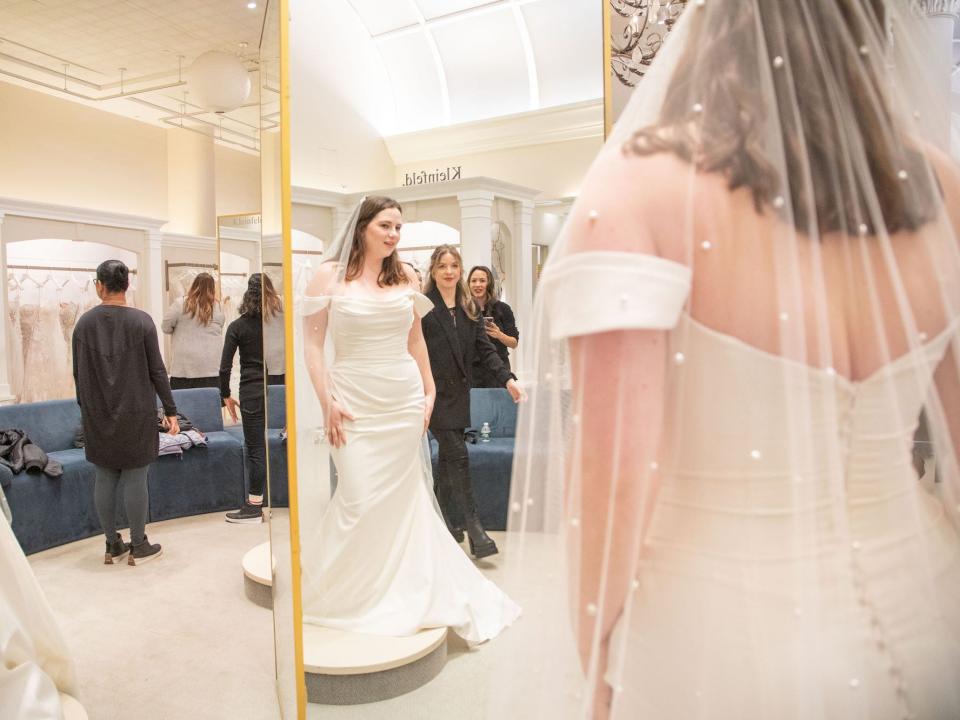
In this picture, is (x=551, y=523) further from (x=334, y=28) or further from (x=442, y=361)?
(x=334, y=28)

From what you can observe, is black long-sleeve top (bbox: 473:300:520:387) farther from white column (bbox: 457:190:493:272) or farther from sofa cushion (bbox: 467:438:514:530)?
sofa cushion (bbox: 467:438:514:530)

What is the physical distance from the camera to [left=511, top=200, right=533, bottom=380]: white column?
2.07 meters

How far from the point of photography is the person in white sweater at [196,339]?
210 inches

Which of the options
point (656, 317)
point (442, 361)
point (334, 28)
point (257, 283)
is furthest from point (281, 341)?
point (656, 317)

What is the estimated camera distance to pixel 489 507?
2.51m

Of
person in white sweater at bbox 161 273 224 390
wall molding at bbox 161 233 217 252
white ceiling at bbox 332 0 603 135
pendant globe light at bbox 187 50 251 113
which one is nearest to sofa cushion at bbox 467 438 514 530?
white ceiling at bbox 332 0 603 135

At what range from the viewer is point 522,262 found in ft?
6.88

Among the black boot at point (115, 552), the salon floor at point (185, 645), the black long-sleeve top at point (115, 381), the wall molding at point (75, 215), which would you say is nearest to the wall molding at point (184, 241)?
the wall molding at point (75, 215)

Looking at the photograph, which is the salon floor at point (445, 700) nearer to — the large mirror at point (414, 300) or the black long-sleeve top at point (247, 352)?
the large mirror at point (414, 300)

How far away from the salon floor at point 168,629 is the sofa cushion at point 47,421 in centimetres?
72

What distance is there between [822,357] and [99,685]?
8.80 feet

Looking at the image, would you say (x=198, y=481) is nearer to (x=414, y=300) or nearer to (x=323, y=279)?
(x=414, y=300)

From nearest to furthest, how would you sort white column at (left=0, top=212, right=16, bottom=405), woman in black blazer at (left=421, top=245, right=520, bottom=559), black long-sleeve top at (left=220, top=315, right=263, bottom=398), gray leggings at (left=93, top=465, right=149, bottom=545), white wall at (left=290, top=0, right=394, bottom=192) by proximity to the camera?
white wall at (left=290, top=0, right=394, bottom=192) < woman in black blazer at (left=421, top=245, right=520, bottom=559) < black long-sleeve top at (left=220, top=315, right=263, bottom=398) < gray leggings at (left=93, top=465, right=149, bottom=545) < white column at (left=0, top=212, right=16, bottom=405)

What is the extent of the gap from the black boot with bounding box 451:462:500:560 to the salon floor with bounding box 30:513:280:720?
839 mm
